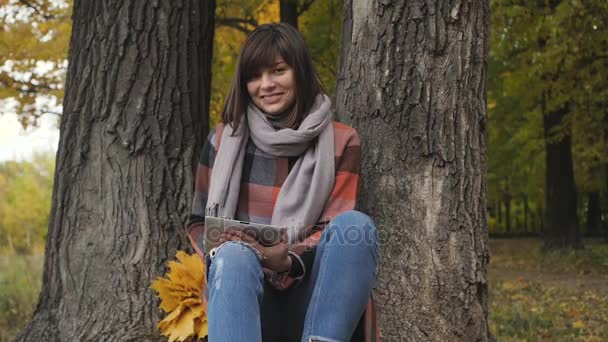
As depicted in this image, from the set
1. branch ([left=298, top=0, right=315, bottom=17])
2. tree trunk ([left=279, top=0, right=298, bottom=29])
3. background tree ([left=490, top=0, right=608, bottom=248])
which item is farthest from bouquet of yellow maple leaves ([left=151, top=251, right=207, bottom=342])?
background tree ([left=490, top=0, right=608, bottom=248])

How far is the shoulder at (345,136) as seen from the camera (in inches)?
111

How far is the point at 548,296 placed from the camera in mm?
8133

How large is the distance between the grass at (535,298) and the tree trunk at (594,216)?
32.8ft

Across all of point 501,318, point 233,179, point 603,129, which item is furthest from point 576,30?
point 233,179

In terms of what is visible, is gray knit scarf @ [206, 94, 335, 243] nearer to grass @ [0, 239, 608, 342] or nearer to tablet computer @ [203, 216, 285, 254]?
tablet computer @ [203, 216, 285, 254]

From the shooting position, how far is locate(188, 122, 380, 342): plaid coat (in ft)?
8.98

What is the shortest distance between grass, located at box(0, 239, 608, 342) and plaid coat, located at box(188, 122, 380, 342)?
3.04 meters

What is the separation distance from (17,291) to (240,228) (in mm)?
5077

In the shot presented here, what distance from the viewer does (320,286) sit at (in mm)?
2375

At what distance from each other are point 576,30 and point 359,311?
7.99 meters

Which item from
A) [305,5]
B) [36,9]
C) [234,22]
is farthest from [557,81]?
[36,9]

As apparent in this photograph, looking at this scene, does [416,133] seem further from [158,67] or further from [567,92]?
[567,92]

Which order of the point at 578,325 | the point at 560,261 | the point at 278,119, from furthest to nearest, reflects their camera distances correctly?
the point at 560,261
the point at 578,325
the point at 278,119

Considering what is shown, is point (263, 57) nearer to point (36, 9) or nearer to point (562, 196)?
point (36, 9)
